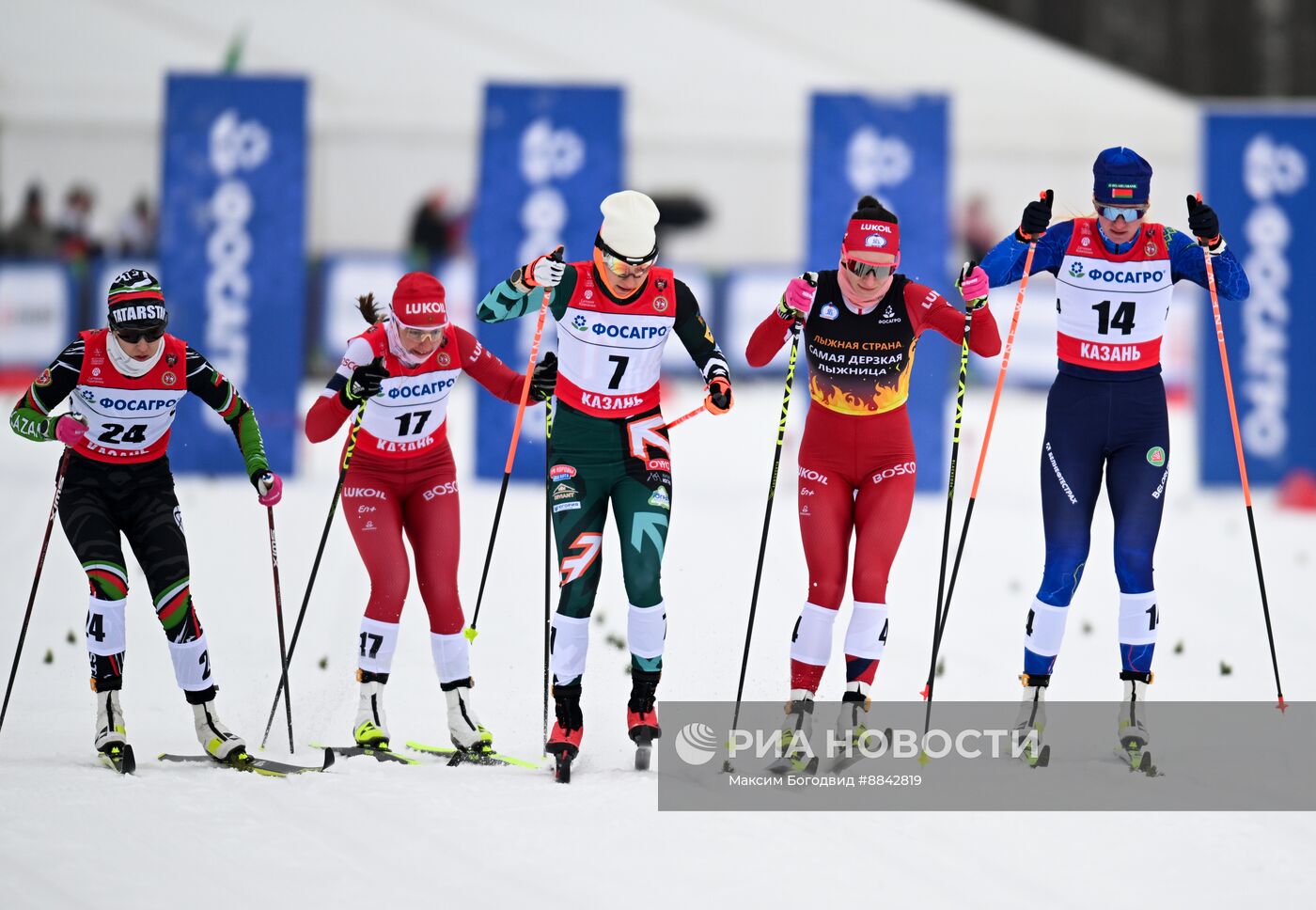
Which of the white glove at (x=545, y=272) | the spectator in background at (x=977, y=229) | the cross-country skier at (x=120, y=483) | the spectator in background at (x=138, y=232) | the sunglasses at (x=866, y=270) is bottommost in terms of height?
the cross-country skier at (x=120, y=483)

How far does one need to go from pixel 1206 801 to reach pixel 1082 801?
1.43ft

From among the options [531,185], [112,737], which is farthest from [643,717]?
[531,185]

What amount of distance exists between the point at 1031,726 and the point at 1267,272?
8.12 metres

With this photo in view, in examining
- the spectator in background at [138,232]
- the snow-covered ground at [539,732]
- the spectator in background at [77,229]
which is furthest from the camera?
the spectator in background at [138,232]

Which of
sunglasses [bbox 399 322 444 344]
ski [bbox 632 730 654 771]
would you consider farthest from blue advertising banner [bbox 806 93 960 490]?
ski [bbox 632 730 654 771]

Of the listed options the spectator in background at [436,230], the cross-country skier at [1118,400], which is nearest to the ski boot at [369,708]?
the cross-country skier at [1118,400]

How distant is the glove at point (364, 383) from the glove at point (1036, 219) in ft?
7.88

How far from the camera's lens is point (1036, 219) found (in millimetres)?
6086

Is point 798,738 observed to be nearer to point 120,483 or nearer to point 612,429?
point 612,429

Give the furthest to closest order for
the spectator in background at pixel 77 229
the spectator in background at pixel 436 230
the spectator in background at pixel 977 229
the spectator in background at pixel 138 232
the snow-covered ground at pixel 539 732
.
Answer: the spectator in background at pixel 977 229 → the spectator in background at pixel 436 230 → the spectator in background at pixel 138 232 → the spectator in background at pixel 77 229 → the snow-covered ground at pixel 539 732

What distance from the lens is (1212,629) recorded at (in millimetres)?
8820

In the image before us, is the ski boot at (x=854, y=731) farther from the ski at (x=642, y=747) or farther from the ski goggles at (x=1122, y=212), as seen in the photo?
the ski goggles at (x=1122, y=212)

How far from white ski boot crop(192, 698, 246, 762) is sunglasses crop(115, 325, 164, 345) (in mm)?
1356

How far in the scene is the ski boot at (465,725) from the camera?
6238mm
